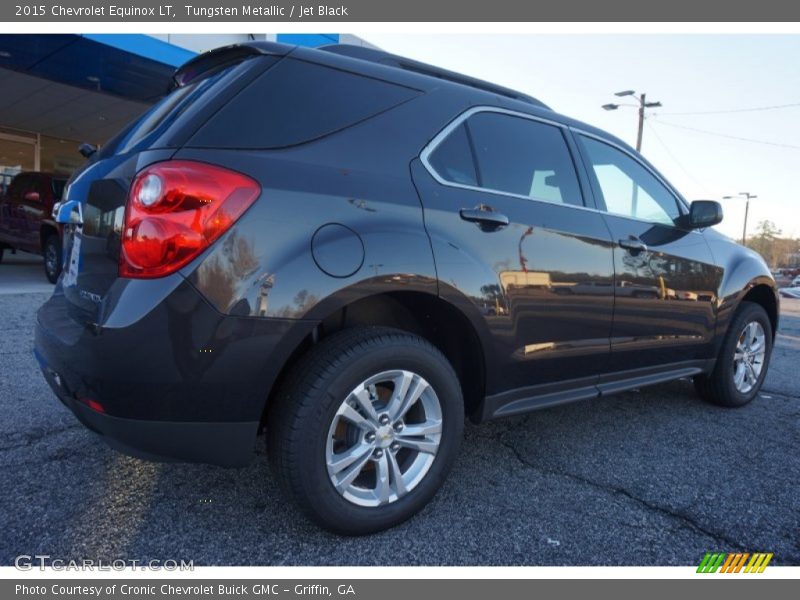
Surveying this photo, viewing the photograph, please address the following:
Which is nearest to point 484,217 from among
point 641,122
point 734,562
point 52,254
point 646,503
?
point 646,503

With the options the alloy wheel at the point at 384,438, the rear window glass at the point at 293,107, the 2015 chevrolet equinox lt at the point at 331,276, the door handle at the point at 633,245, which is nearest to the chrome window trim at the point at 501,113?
the 2015 chevrolet equinox lt at the point at 331,276

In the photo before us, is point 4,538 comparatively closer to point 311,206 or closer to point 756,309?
point 311,206

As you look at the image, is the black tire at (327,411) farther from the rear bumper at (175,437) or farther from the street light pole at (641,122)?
the street light pole at (641,122)

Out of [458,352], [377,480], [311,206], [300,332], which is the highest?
[311,206]

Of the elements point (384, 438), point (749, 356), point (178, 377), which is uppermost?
point (178, 377)

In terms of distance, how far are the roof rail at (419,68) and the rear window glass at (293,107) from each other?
0.26 meters

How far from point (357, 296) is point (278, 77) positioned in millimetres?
844

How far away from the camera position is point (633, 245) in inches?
120

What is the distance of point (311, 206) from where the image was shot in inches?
74.7

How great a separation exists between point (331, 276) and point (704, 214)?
2.71m

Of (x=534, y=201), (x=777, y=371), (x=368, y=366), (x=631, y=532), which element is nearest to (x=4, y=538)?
(x=368, y=366)

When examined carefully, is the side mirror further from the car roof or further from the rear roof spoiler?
the rear roof spoiler

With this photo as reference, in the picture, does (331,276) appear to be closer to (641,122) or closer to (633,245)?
(633,245)

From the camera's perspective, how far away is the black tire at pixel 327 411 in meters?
1.89
